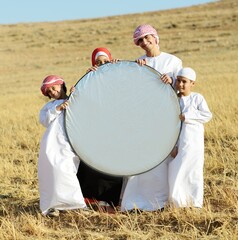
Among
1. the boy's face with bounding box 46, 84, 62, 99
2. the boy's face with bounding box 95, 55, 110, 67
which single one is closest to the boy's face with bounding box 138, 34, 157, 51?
the boy's face with bounding box 95, 55, 110, 67

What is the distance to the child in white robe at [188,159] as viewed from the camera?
5188mm

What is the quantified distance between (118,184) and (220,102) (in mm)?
6678

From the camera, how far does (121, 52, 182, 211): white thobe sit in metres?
5.33

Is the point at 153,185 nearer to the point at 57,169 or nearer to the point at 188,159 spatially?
the point at 188,159

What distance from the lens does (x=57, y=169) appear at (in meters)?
5.20

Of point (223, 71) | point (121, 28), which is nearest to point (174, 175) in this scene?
point (223, 71)

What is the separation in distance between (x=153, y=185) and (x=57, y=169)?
90 cm

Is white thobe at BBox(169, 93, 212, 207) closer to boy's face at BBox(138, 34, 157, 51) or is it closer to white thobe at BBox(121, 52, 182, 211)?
white thobe at BBox(121, 52, 182, 211)

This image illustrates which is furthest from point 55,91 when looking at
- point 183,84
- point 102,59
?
point 183,84

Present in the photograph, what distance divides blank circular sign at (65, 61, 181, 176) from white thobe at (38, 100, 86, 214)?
0.22 m

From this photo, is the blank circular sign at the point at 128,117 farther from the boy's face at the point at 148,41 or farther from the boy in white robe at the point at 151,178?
the boy's face at the point at 148,41

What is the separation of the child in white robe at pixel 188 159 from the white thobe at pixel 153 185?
4.8 inches

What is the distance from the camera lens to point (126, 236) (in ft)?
15.4

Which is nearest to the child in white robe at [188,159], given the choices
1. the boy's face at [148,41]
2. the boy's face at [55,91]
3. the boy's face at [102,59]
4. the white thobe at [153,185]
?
the white thobe at [153,185]
